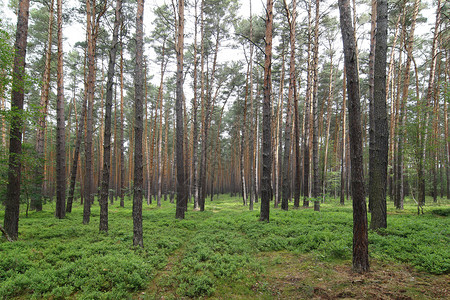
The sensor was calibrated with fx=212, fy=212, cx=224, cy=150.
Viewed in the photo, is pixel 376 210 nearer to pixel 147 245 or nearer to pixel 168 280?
pixel 168 280

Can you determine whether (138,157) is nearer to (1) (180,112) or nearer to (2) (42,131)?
(1) (180,112)

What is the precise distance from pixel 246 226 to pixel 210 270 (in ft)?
13.4

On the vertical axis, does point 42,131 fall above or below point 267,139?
above

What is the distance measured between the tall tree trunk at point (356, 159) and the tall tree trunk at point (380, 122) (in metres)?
2.56

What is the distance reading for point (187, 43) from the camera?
18.0m

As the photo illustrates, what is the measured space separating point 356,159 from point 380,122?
344 cm

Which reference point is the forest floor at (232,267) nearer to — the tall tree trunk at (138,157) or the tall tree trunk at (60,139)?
the tall tree trunk at (138,157)

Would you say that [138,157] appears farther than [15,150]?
No

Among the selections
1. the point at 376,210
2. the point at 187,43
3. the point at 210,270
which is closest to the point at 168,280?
the point at 210,270

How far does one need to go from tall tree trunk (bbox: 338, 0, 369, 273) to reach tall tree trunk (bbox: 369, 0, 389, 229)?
256cm

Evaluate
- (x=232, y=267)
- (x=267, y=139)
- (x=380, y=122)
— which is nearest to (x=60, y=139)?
(x=267, y=139)

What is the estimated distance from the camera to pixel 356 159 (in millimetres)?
4656

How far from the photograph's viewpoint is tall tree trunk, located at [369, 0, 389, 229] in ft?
21.4

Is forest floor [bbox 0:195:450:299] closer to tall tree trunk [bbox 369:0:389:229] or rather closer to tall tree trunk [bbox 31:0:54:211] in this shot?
tall tree trunk [bbox 369:0:389:229]
